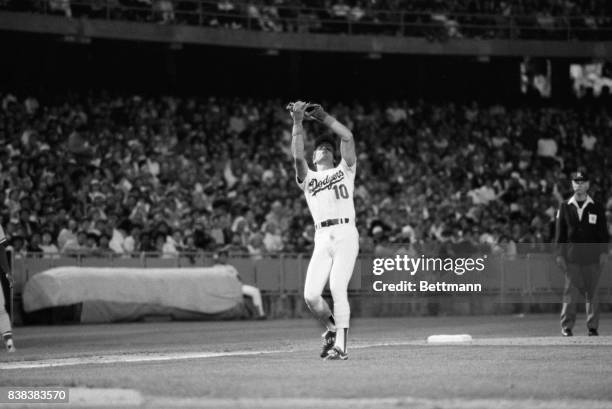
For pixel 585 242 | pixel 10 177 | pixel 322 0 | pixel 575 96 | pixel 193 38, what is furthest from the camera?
pixel 575 96

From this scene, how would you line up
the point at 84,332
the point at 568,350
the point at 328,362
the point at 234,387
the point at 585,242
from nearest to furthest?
the point at 234,387 → the point at 328,362 → the point at 568,350 → the point at 585,242 → the point at 84,332

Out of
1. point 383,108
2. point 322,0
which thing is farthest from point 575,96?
point 322,0

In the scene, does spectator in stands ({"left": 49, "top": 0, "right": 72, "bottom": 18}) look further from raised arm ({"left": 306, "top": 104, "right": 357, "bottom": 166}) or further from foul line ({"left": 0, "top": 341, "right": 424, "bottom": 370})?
raised arm ({"left": 306, "top": 104, "right": 357, "bottom": 166})

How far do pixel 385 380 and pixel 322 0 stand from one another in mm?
25855

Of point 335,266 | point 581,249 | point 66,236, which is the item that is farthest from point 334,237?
point 66,236

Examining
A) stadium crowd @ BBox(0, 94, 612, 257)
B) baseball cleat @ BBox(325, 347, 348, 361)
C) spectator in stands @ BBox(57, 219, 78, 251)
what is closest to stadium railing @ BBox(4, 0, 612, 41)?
stadium crowd @ BBox(0, 94, 612, 257)

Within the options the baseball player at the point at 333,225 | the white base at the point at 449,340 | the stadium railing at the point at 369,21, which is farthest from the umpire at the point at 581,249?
the stadium railing at the point at 369,21

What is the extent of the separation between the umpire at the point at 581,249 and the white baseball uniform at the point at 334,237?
5.46 metres

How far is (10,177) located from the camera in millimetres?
24422

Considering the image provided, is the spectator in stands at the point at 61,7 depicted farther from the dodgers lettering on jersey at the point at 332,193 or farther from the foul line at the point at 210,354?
the dodgers lettering on jersey at the point at 332,193

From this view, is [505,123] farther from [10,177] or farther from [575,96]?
[10,177]

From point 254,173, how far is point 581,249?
1355 centimetres

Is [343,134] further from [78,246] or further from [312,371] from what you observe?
[78,246]

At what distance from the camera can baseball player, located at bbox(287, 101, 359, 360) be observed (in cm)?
1155
